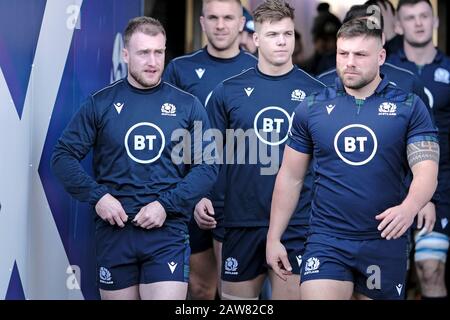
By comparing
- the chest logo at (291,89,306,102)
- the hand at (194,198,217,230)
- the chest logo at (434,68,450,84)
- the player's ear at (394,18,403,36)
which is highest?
the player's ear at (394,18,403,36)

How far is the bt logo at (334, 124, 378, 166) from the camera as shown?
6453mm

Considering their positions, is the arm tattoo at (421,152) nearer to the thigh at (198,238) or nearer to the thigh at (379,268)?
the thigh at (379,268)

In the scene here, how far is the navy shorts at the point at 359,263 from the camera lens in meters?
6.38

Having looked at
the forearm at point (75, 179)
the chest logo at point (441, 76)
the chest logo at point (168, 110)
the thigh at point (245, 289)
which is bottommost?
the thigh at point (245, 289)

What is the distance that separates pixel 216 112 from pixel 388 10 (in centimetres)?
204

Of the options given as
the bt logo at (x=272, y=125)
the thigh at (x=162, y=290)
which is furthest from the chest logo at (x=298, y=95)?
the thigh at (x=162, y=290)

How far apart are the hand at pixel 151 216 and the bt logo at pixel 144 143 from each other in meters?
0.26

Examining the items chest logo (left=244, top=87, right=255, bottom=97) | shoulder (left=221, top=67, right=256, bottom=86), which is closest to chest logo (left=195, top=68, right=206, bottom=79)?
shoulder (left=221, top=67, right=256, bottom=86)

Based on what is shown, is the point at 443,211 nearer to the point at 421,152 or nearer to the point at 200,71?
the point at 200,71

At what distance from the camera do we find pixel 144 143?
22.6ft

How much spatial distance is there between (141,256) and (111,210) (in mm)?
308

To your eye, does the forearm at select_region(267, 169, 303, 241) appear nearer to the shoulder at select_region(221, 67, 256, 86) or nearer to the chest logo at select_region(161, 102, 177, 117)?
the chest logo at select_region(161, 102, 177, 117)

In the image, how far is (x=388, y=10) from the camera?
350 inches

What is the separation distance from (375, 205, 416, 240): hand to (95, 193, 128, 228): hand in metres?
1.35
